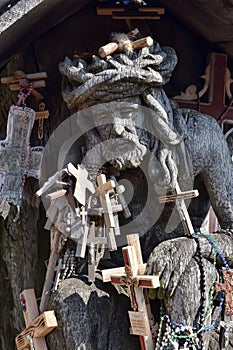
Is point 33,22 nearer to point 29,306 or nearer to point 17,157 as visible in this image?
point 17,157

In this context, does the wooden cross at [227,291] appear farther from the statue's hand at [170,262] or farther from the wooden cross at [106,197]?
the wooden cross at [106,197]

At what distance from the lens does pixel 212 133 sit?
2.73 metres

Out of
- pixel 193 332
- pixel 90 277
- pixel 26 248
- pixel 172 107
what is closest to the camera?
pixel 193 332

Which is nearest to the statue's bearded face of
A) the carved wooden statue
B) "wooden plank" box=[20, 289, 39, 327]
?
the carved wooden statue

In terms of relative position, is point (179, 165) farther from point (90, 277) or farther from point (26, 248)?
point (26, 248)

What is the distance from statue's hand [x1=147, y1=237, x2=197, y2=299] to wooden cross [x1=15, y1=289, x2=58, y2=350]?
39 cm

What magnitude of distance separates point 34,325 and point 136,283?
42 centimetres

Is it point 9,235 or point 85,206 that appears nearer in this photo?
point 85,206

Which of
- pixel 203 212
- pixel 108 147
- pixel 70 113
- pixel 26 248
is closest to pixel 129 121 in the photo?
pixel 108 147

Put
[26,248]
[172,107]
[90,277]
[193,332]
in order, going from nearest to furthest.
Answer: [193,332]
[90,277]
[172,107]
[26,248]

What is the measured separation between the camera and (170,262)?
8.04ft

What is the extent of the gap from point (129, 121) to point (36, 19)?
50 cm

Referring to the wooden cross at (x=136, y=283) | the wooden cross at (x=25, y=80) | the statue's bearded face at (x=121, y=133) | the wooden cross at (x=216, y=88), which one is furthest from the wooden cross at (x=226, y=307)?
the wooden cross at (x=25, y=80)

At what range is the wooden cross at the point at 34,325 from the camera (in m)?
2.52
